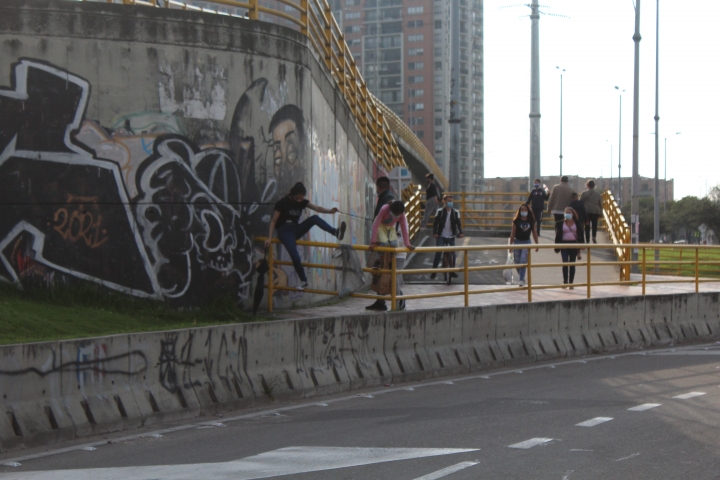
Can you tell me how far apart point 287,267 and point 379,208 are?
5.85ft

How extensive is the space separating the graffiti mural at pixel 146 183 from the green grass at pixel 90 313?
18 centimetres

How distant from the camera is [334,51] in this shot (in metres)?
19.5

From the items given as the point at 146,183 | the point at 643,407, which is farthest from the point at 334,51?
the point at 643,407

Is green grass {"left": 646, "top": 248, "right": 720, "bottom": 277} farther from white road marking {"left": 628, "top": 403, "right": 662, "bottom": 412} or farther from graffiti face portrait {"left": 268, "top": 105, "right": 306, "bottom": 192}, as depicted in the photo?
white road marking {"left": 628, "top": 403, "right": 662, "bottom": 412}

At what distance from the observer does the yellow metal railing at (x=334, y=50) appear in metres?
14.6

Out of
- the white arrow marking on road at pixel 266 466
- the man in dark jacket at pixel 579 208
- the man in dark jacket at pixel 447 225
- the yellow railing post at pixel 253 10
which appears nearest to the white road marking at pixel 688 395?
the white arrow marking on road at pixel 266 466

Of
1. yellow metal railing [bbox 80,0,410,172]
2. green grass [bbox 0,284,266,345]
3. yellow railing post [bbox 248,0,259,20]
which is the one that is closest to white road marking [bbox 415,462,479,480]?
green grass [bbox 0,284,266,345]

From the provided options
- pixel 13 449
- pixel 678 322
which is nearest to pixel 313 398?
pixel 13 449

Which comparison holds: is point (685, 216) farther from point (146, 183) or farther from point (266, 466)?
point (266, 466)

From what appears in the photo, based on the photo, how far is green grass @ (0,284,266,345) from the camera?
10.6 m

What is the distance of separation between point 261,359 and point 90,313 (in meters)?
3.36

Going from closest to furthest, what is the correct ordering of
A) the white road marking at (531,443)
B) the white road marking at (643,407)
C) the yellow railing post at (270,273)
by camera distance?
the white road marking at (531,443)
the white road marking at (643,407)
the yellow railing post at (270,273)

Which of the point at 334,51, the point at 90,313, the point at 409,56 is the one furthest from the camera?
the point at 409,56

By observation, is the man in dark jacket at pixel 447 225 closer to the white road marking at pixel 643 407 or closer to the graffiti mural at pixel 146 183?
the graffiti mural at pixel 146 183
